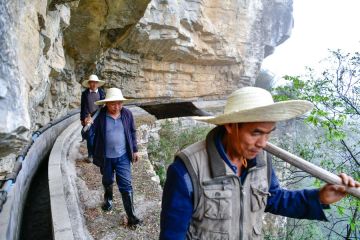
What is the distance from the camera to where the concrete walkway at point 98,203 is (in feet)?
12.9

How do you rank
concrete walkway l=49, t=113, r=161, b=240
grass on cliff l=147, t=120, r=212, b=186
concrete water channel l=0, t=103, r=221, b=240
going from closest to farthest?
1. concrete water channel l=0, t=103, r=221, b=240
2. concrete walkway l=49, t=113, r=161, b=240
3. grass on cliff l=147, t=120, r=212, b=186

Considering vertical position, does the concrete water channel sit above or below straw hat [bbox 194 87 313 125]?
below

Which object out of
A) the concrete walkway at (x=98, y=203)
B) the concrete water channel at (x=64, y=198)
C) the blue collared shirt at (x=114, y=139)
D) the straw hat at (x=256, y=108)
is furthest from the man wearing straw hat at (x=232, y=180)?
the blue collared shirt at (x=114, y=139)

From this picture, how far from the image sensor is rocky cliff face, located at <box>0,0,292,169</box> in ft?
6.92

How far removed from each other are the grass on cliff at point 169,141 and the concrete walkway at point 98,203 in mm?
2380

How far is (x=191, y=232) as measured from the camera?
1770mm

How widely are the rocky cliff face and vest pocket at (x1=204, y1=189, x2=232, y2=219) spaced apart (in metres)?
1.19

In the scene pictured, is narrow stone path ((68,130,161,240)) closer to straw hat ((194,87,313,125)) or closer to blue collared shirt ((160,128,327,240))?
blue collared shirt ((160,128,327,240))

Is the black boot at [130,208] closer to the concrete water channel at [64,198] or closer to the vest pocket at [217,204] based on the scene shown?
the concrete water channel at [64,198]

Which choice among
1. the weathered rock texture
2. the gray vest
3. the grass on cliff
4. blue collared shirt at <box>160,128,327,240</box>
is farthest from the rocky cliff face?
the grass on cliff

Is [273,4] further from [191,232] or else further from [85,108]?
[191,232]

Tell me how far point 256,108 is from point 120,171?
2793 mm

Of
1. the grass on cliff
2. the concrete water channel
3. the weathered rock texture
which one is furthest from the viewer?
the weathered rock texture

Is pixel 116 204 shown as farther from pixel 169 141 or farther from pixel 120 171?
pixel 169 141
